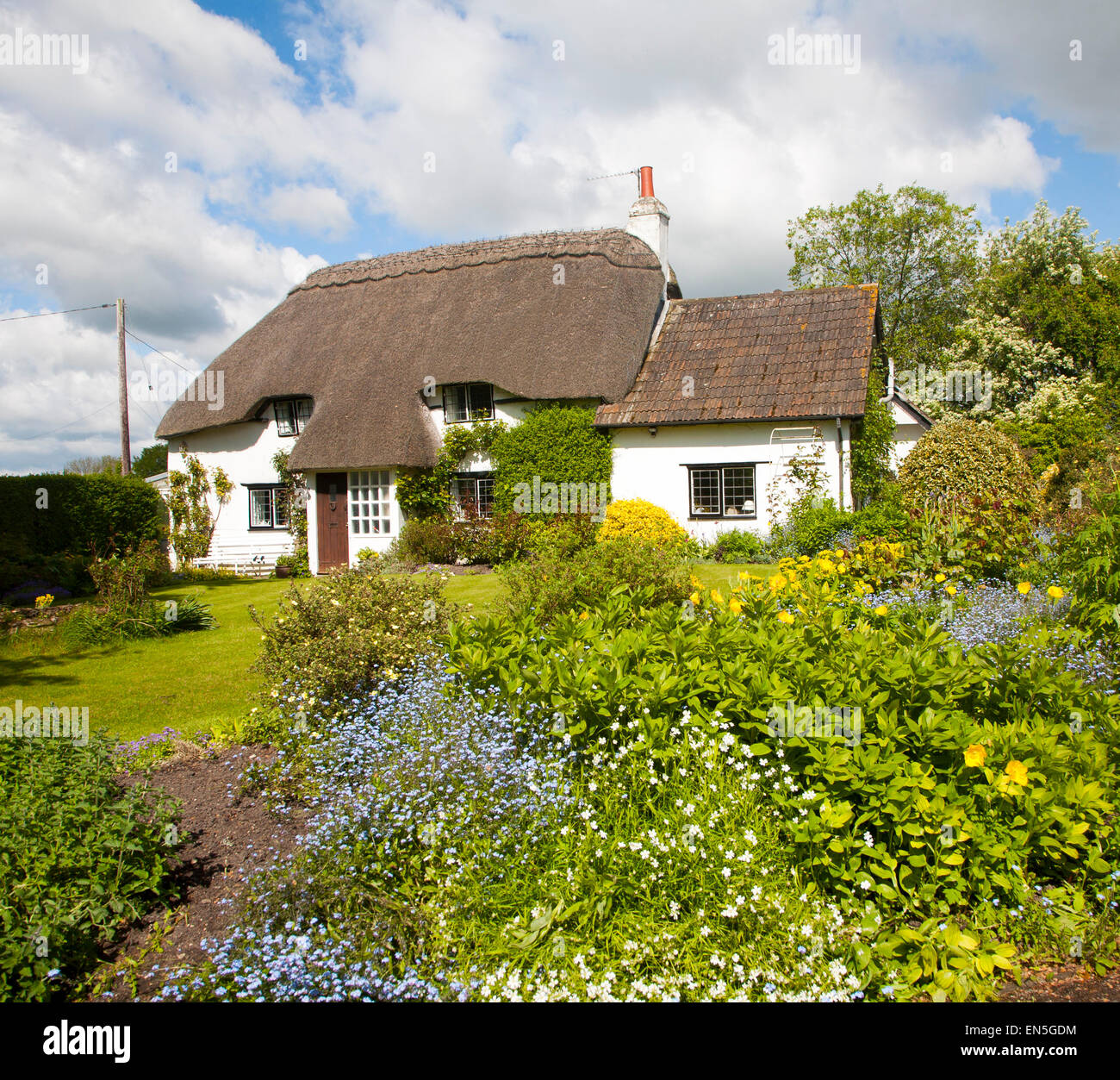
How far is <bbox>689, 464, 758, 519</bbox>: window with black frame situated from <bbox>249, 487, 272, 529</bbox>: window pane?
1142cm

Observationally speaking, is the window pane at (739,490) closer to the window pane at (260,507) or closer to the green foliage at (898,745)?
the green foliage at (898,745)

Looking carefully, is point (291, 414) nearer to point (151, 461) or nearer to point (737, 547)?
point (737, 547)

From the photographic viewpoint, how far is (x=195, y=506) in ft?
69.8

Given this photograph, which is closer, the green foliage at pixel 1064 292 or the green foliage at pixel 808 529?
the green foliage at pixel 808 529

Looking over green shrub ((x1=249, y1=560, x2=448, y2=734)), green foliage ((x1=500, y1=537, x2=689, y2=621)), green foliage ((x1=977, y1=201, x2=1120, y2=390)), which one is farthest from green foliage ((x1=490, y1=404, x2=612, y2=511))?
green foliage ((x1=977, y1=201, x2=1120, y2=390))

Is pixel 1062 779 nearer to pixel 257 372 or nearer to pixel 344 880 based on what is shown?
pixel 344 880

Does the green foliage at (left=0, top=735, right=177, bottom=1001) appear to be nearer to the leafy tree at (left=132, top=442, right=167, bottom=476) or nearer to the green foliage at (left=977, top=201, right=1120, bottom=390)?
the green foliage at (left=977, top=201, right=1120, bottom=390)

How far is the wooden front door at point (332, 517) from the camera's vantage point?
1872 cm

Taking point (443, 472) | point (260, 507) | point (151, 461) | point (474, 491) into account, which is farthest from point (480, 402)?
point (151, 461)

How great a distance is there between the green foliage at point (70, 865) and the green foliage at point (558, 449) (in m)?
13.3

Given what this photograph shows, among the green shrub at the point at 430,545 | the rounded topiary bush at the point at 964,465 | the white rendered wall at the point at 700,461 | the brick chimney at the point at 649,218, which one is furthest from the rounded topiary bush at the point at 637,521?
the brick chimney at the point at 649,218

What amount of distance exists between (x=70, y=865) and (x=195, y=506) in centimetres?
1963

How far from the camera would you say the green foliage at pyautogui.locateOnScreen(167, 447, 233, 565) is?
2106 centimetres

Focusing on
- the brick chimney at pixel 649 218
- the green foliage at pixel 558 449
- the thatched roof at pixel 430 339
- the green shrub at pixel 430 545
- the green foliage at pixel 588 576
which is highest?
the brick chimney at pixel 649 218
